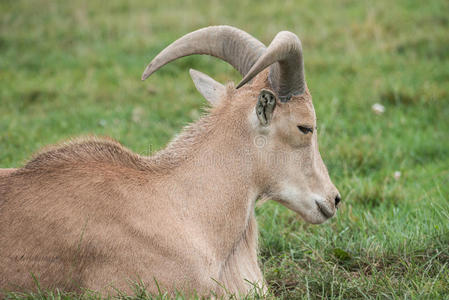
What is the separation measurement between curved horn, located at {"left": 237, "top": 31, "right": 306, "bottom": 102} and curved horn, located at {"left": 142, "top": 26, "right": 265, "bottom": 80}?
0.22 meters

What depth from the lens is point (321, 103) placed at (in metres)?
9.05

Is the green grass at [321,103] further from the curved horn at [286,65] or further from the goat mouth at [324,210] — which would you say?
the curved horn at [286,65]

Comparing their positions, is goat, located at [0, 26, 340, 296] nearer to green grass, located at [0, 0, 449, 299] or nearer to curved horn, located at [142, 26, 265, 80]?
curved horn, located at [142, 26, 265, 80]

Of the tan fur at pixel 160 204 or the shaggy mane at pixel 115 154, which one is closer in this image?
the tan fur at pixel 160 204

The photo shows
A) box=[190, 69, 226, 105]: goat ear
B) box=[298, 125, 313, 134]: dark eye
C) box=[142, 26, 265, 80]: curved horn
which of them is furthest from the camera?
box=[190, 69, 226, 105]: goat ear

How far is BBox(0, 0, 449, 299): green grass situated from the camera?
5.10 meters

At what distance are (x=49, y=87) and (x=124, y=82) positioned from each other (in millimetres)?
1193

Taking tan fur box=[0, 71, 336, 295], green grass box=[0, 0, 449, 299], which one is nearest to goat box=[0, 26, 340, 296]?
tan fur box=[0, 71, 336, 295]

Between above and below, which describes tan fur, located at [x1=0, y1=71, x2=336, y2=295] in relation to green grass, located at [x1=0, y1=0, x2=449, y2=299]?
above

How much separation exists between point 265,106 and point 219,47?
0.71 m

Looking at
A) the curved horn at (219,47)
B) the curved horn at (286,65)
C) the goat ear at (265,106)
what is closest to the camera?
the curved horn at (286,65)

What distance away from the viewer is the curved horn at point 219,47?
4754 millimetres

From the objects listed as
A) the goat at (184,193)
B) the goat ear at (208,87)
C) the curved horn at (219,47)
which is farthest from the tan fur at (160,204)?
the goat ear at (208,87)

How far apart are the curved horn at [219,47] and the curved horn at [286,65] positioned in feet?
0.72
